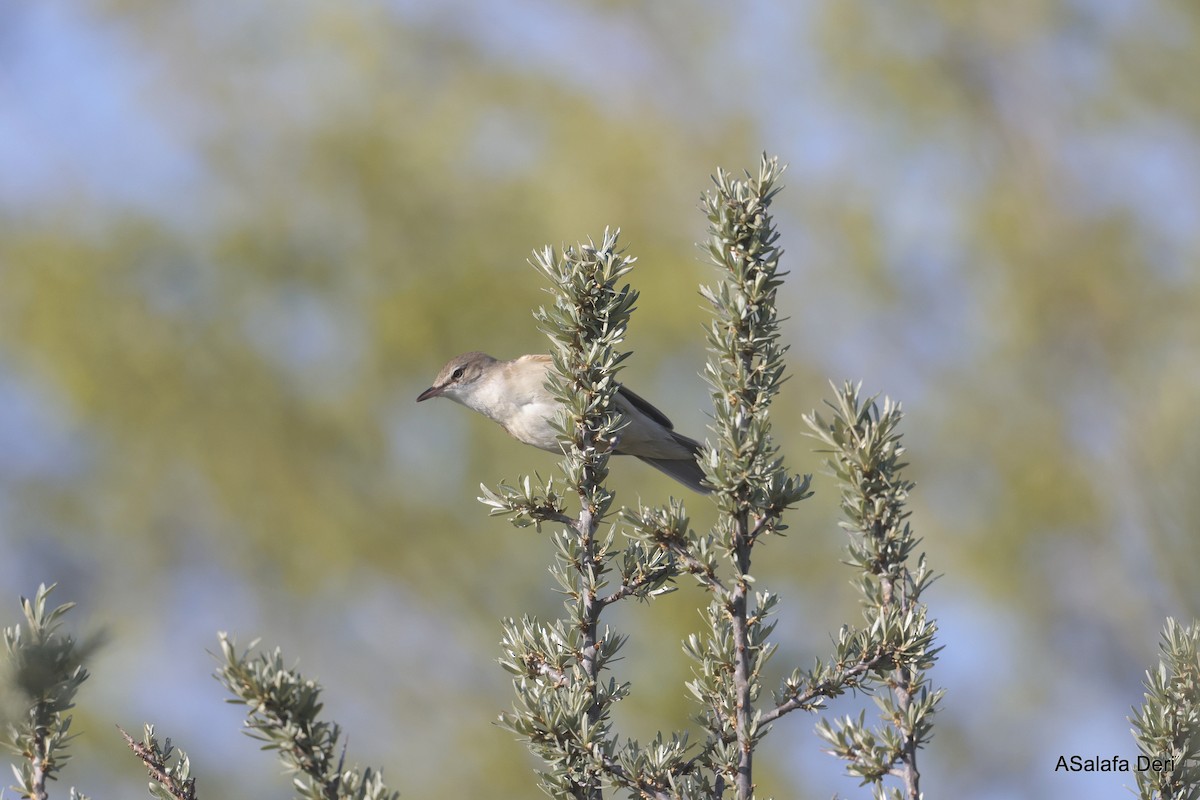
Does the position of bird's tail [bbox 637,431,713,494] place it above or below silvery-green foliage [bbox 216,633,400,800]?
above

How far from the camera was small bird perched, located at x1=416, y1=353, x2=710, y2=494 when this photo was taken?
5.15 meters

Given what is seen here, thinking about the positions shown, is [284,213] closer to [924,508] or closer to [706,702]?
[924,508]

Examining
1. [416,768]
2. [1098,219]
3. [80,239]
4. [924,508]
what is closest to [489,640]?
[416,768]

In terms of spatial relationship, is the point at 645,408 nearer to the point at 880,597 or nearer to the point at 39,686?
the point at 880,597

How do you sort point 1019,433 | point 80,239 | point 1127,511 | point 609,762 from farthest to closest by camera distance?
point 80,239
point 1019,433
point 1127,511
point 609,762

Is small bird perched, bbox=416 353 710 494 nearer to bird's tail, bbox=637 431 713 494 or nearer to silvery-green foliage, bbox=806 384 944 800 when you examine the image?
bird's tail, bbox=637 431 713 494

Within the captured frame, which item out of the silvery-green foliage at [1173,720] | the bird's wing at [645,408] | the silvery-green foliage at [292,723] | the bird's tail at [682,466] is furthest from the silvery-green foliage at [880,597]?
the bird's tail at [682,466]

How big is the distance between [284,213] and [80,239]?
6.56 feet

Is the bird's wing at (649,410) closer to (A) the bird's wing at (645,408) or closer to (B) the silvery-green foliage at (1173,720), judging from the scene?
(A) the bird's wing at (645,408)

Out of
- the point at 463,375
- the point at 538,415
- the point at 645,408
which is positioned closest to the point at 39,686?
the point at 538,415

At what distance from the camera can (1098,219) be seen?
10391 mm

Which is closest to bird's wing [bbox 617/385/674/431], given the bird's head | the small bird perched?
the small bird perched

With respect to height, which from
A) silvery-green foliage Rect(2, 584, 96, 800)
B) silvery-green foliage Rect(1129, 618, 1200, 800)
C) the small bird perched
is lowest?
silvery-green foliage Rect(2, 584, 96, 800)

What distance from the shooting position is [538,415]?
5047mm
